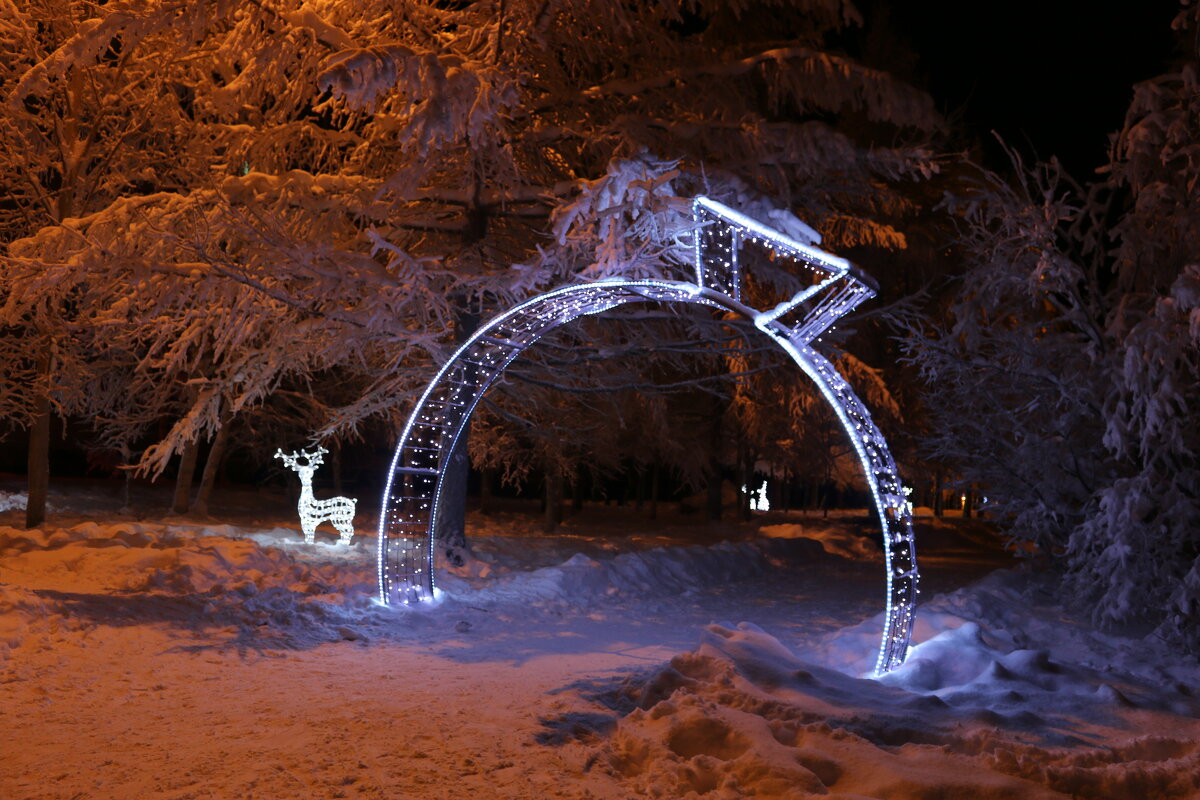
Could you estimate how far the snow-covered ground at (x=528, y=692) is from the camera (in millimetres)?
4684

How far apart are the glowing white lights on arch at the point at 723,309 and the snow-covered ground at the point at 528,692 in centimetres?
50

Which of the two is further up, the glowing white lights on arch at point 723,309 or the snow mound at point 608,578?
the glowing white lights on arch at point 723,309

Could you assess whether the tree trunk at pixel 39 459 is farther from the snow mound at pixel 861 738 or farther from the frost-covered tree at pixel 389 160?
the snow mound at pixel 861 738

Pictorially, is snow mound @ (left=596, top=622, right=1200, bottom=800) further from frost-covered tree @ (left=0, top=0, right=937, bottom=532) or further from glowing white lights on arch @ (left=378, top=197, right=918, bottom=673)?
frost-covered tree @ (left=0, top=0, right=937, bottom=532)

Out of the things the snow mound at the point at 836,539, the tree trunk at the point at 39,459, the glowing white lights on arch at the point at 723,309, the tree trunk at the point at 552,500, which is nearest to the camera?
the glowing white lights on arch at the point at 723,309

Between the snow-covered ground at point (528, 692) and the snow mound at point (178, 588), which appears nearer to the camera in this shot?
the snow-covered ground at point (528, 692)

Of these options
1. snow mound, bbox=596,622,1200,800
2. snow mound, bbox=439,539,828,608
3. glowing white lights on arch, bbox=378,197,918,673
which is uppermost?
glowing white lights on arch, bbox=378,197,918,673

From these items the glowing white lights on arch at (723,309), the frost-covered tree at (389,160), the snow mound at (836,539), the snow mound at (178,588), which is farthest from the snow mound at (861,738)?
the snow mound at (836,539)

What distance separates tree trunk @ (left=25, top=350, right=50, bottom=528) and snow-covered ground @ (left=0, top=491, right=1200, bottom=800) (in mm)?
2568

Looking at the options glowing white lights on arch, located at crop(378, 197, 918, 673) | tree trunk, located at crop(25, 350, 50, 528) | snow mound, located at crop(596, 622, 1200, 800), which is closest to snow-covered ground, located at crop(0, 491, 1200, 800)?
snow mound, located at crop(596, 622, 1200, 800)

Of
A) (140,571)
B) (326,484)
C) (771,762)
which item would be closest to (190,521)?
(140,571)

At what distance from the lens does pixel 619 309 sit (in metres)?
13.3

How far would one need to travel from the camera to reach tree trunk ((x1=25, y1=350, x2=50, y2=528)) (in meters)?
14.2

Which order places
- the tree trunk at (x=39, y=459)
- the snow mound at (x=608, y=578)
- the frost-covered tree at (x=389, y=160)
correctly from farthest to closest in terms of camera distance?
1. the tree trunk at (x=39, y=459)
2. the snow mound at (x=608, y=578)
3. the frost-covered tree at (x=389, y=160)
